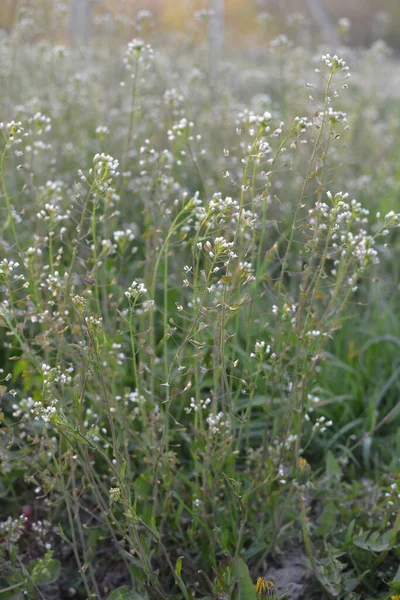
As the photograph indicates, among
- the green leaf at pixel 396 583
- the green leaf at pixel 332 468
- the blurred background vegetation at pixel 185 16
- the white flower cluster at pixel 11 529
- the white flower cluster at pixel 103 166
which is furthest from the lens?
the blurred background vegetation at pixel 185 16

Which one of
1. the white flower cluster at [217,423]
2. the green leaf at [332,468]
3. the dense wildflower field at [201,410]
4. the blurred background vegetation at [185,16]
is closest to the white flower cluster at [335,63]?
the dense wildflower field at [201,410]

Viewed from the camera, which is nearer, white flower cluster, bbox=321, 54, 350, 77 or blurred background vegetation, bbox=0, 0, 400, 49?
white flower cluster, bbox=321, 54, 350, 77

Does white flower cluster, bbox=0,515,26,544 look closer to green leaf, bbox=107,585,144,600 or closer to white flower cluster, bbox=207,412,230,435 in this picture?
green leaf, bbox=107,585,144,600

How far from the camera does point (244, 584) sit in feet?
6.46

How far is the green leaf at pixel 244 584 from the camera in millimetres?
1956

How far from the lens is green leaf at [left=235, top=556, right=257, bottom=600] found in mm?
1956

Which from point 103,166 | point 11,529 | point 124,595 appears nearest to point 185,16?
point 103,166

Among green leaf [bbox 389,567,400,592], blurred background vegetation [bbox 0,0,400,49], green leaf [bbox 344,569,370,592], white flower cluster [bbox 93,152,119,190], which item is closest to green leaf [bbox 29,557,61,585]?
green leaf [bbox 344,569,370,592]

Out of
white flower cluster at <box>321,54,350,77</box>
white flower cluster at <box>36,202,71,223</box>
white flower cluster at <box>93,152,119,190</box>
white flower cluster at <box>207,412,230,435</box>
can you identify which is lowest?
white flower cluster at <box>207,412,230,435</box>

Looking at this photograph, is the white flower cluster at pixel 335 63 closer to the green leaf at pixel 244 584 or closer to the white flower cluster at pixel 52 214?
the white flower cluster at pixel 52 214

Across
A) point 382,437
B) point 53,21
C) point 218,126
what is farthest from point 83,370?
point 53,21

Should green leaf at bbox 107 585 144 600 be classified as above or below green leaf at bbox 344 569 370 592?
below

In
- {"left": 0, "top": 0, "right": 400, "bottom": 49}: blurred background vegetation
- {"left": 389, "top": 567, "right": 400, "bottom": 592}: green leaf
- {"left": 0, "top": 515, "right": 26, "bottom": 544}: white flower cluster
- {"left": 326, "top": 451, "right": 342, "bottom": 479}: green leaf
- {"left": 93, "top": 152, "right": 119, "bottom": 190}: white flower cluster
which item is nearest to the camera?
{"left": 93, "top": 152, "right": 119, "bottom": 190}: white flower cluster

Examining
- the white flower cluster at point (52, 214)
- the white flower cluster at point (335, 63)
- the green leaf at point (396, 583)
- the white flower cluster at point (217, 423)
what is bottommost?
the green leaf at point (396, 583)
